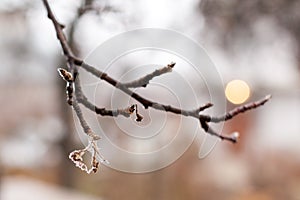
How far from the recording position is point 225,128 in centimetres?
129

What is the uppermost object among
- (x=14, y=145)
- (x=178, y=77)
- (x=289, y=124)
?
(x=289, y=124)

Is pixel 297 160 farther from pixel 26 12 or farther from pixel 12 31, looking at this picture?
pixel 26 12

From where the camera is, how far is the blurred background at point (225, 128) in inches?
43.8

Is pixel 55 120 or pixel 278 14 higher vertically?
pixel 55 120

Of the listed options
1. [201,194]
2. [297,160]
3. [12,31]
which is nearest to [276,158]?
[297,160]

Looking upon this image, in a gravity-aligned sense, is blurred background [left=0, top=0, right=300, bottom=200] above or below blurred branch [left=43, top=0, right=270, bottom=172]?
above

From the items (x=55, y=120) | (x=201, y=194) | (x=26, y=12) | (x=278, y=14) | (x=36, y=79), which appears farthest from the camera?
(x=201, y=194)

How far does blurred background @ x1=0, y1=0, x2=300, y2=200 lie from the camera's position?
111cm

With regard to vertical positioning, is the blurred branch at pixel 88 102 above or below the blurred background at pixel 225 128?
below

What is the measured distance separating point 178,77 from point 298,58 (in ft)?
2.10

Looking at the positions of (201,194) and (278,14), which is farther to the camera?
(201,194)

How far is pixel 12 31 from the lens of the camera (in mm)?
1109

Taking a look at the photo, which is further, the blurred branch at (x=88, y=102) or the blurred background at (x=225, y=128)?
the blurred background at (x=225, y=128)

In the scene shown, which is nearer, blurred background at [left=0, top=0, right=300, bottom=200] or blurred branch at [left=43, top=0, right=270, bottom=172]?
blurred branch at [left=43, top=0, right=270, bottom=172]
